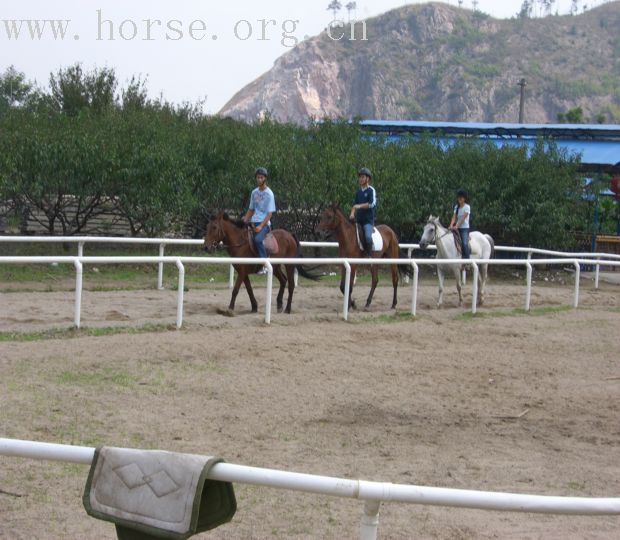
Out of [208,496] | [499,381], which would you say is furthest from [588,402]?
[208,496]

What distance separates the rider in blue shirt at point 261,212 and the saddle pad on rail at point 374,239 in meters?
2.00

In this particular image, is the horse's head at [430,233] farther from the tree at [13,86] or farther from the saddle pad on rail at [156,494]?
the tree at [13,86]

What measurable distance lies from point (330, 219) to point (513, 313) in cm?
354

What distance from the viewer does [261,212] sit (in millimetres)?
15672

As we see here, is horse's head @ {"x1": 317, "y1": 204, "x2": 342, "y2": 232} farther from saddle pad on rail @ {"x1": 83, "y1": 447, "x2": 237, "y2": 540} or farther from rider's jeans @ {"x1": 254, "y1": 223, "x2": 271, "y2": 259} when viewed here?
saddle pad on rail @ {"x1": 83, "y1": 447, "x2": 237, "y2": 540}

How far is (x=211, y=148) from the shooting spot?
2570 centimetres

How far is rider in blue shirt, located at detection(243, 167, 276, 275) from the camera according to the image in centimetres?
1550

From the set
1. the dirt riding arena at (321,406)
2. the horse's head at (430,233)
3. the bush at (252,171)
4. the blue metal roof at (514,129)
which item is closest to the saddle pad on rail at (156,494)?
the dirt riding arena at (321,406)

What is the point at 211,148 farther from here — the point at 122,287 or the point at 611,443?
the point at 611,443

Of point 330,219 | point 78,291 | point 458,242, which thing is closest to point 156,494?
point 78,291

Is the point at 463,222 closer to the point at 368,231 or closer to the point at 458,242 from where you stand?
the point at 458,242

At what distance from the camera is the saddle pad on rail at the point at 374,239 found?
675 inches

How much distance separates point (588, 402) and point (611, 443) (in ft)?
5.70

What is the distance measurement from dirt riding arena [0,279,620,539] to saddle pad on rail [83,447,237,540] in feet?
6.67
